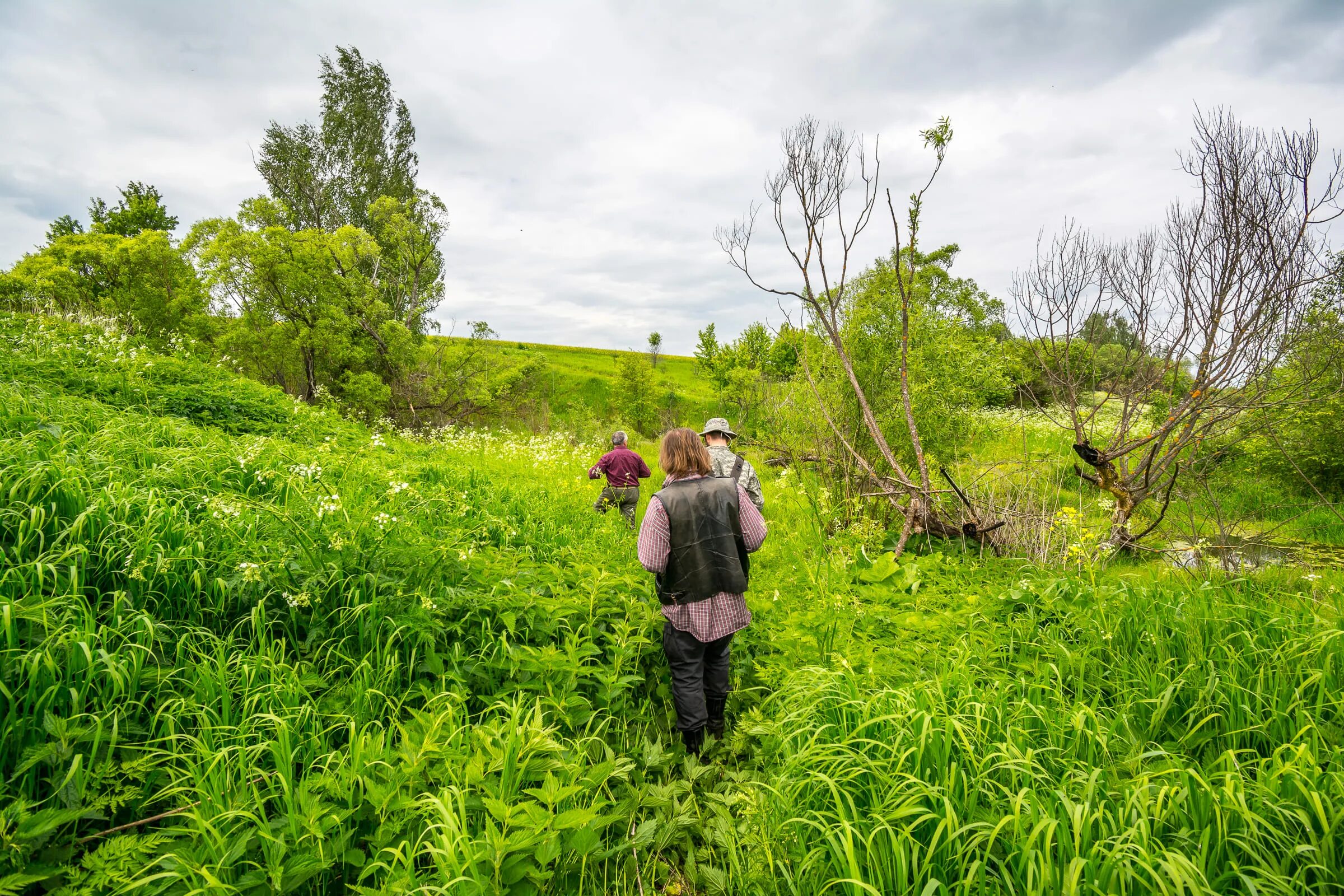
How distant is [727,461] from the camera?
539 cm

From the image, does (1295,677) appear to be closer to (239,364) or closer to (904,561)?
(904,561)

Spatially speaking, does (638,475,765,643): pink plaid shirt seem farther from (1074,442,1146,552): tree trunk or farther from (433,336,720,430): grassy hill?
(433,336,720,430): grassy hill

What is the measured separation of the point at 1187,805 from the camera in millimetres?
1874

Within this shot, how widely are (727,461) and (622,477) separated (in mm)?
2869

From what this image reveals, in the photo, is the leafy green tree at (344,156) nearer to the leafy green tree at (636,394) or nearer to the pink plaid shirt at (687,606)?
the leafy green tree at (636,394)

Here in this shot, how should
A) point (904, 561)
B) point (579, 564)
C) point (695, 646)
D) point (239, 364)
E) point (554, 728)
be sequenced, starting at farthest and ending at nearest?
point (239, 364), point (904, 561), point (579, 564), point (695, 646), point (554, 728)

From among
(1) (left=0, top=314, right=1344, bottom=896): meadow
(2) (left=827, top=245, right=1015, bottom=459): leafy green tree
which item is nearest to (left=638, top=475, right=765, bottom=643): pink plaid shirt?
(1) (left=0, top=314, right=1344, bottom=896): meadow

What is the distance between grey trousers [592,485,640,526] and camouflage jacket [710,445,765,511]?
2622 mm

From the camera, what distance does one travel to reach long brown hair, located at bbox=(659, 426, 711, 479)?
3.56 meters

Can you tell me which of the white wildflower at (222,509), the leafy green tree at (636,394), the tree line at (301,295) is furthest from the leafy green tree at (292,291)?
the white wildflower at (222,509)

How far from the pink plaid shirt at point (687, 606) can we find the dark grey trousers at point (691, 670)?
71 mm

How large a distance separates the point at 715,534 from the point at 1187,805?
7.63 ft

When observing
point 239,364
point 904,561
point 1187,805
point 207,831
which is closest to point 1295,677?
point 1187,805

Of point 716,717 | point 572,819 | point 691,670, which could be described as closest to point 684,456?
point 691,670
